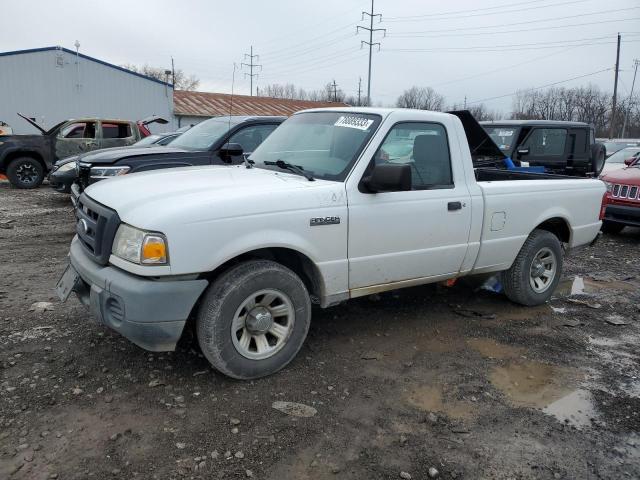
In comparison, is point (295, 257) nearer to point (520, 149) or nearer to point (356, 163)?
point (356, 163)

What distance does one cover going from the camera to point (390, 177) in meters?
3.50

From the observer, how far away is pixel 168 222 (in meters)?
2.99

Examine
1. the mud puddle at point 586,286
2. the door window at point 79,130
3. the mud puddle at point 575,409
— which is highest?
the door window at point 79,130

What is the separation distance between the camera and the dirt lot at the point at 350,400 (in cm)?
272

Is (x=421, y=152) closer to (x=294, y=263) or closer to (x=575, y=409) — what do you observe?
(x=294, y=263)

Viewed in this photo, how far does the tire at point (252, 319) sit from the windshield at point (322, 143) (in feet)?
2.95

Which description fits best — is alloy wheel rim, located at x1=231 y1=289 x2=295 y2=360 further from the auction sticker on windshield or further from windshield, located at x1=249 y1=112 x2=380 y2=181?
the auction sticker on windshield

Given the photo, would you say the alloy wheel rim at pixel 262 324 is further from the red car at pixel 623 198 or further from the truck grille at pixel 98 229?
the red car at pixel 623 198

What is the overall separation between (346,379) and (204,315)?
1.12 m

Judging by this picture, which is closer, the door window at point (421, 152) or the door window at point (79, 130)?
the door window at point (421, 152)

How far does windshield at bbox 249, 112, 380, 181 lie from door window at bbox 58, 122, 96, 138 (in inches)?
405

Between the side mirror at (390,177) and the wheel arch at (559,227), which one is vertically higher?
the side mirror at (390,177)

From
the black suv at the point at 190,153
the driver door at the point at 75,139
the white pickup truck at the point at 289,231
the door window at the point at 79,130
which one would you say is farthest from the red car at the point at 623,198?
the door window at the point at 79,130

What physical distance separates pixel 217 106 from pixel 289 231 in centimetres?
3072
